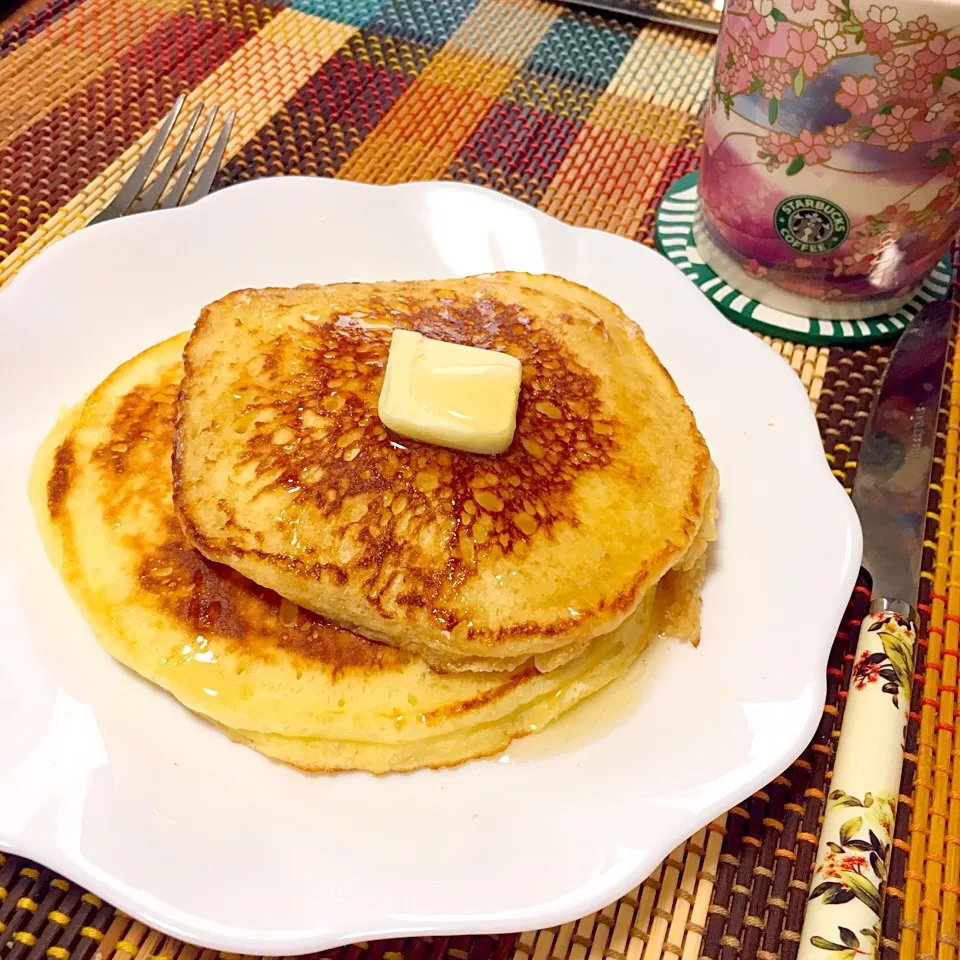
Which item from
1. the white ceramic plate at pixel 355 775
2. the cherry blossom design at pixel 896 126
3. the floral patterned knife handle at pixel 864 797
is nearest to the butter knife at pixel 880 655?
the floral patterned knife handle at pixel 864 797

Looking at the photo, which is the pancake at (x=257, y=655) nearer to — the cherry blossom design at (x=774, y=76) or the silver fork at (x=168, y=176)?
the silver fork at (x=168, y=176)

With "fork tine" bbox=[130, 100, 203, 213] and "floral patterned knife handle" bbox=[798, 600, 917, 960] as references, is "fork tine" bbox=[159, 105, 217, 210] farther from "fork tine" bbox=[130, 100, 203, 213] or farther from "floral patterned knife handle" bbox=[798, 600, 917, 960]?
"floral patterned knife handle" bbox=[798, 600, 917, 960]

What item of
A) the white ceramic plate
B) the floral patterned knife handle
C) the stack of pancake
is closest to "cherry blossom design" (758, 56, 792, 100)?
the white ceramic plate

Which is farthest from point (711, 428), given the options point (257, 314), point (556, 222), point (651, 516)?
point (257, 314)

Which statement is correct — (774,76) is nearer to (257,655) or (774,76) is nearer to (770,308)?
(770,308)

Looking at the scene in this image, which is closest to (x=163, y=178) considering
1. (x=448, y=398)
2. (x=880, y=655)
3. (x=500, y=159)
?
(x=500, y=159)
